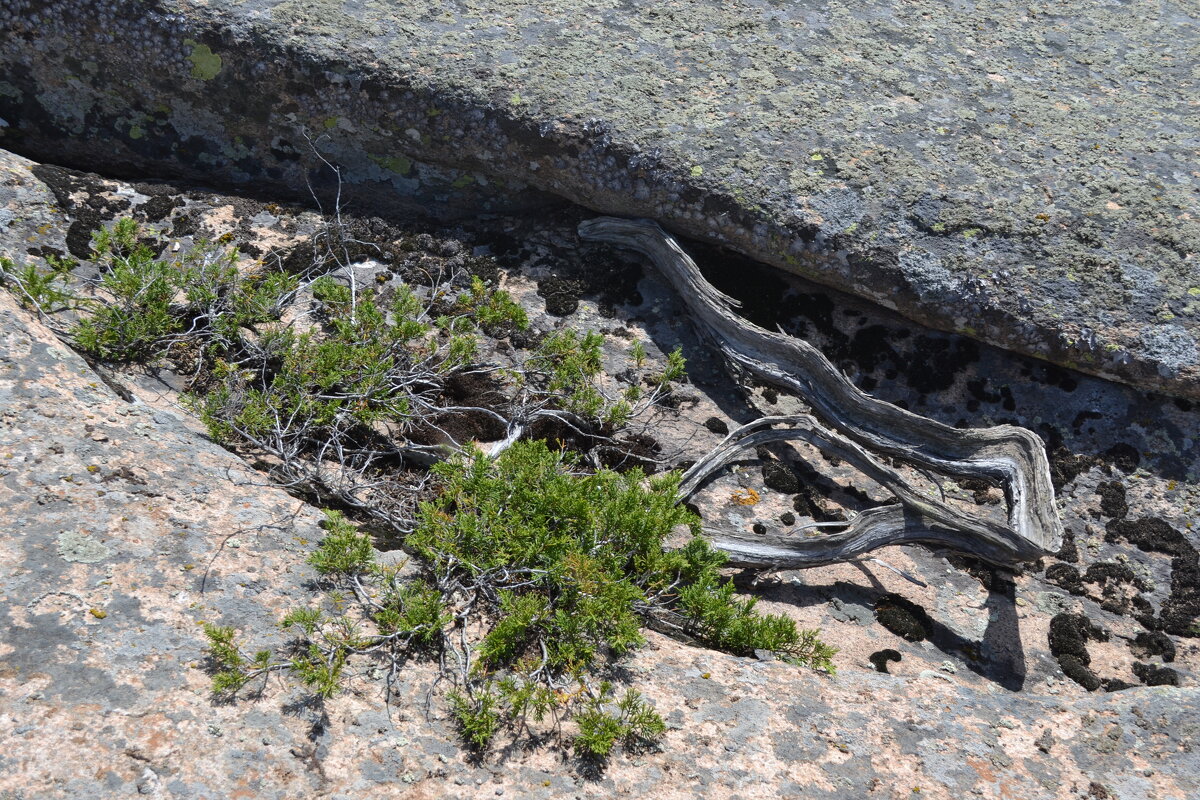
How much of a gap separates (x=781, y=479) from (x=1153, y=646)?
2231 mm

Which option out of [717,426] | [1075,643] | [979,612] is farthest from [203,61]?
[1075,643]

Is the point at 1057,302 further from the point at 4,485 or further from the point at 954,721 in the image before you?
the point at 4,485

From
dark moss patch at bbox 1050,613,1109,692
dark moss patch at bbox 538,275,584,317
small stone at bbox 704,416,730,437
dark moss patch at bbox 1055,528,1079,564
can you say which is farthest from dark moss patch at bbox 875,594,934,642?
dark moss patch at bbox 538,275,584,317

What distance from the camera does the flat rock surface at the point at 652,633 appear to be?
132 inches

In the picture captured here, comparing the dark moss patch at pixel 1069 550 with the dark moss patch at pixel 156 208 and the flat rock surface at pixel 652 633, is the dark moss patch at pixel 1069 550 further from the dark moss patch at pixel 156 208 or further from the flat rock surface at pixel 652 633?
the dark moss patch at pixel 156 208

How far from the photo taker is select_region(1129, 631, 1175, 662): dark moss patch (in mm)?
4914

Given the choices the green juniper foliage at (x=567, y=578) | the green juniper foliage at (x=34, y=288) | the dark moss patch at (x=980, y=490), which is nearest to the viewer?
the green juniper foliage at (x=567, y=578)

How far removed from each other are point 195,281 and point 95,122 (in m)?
2.28

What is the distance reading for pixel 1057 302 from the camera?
5.70m

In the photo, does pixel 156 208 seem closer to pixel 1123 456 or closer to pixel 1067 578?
pixel 1067 578

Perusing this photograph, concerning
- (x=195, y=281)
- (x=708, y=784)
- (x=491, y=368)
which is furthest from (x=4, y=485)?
(x=708, y=784)

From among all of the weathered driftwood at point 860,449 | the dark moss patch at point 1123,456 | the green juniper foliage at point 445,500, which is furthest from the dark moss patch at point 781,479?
the dark moss patch at point 1123,456

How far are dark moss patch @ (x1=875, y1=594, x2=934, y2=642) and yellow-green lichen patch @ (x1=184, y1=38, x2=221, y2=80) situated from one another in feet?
19.4

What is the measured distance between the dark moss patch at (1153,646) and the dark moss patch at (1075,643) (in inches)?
5.9
